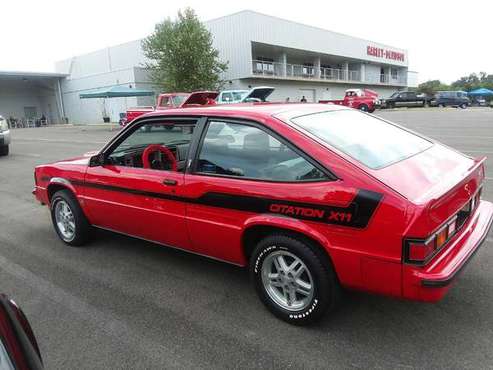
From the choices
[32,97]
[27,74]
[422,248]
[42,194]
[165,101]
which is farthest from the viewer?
[32,97]

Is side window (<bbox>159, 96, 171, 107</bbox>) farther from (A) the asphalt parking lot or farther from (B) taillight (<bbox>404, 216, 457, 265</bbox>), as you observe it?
(B) taillight (<bbox>404, 216, 457, 265</bbox>)

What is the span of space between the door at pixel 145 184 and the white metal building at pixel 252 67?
2953 cm

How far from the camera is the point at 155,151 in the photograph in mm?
3965

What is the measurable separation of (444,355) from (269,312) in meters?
1.19

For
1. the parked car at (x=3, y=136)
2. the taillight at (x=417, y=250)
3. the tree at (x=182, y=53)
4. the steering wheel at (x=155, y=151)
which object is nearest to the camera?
the taillight at (x=417, y=250)

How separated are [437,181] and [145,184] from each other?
231cm

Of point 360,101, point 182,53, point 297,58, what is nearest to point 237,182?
point 182,53

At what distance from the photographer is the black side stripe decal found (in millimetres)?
2412

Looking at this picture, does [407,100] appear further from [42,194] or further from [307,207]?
[307,207]

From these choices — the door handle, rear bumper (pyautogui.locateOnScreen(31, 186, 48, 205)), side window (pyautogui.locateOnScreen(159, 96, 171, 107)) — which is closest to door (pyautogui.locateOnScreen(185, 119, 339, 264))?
the door handle

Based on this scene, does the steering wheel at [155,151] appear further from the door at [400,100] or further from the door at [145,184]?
the door at [400,100]

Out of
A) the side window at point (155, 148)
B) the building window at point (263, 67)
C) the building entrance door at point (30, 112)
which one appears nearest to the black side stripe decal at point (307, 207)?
the side window at point (155, 148)

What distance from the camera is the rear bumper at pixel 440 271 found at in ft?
7.66

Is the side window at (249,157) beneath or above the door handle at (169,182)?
above
